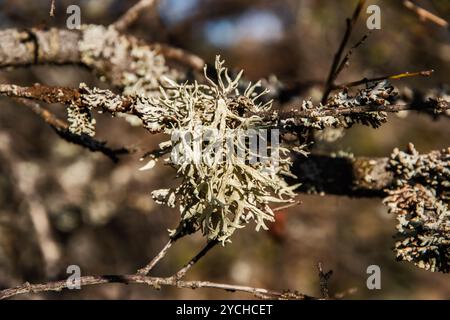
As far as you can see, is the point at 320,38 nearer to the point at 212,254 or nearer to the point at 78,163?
the point at 212,254

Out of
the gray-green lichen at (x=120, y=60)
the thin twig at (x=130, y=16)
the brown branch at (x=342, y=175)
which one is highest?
the thin twig at (x=130, y=16)

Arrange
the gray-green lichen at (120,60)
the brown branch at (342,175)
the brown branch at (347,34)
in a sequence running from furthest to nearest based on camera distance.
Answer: the gray-green lichen at (120,60)
the brown branch at (342,175)
the brown branch at (347,34)

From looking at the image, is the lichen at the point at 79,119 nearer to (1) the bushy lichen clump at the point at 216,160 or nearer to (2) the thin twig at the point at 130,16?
(1) the bushy lichen clump at the point at 216,160

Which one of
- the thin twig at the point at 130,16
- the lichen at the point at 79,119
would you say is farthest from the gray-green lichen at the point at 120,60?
the lichen at the point at 79,119

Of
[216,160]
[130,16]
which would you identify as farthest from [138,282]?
[130,16]

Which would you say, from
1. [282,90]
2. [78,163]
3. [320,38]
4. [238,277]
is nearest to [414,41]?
[282,90]

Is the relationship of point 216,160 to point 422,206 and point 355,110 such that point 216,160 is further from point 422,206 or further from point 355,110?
point 422,206

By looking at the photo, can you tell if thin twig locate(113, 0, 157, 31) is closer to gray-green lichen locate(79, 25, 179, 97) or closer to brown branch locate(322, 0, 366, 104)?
gray-green lichen locate(79, 25, 179, 97)
